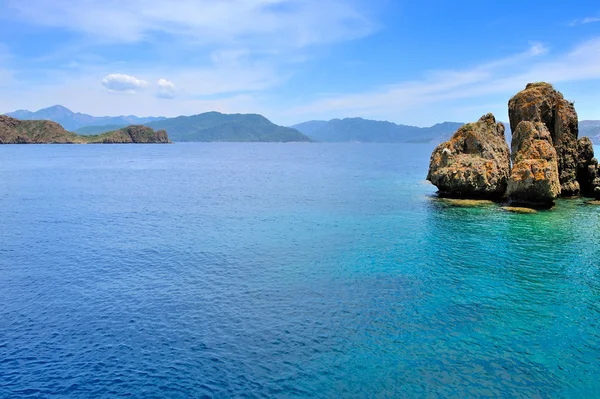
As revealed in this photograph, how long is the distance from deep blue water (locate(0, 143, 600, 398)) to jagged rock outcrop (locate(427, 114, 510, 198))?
32.9ft

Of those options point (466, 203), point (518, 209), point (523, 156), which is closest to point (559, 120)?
point (523, 156)

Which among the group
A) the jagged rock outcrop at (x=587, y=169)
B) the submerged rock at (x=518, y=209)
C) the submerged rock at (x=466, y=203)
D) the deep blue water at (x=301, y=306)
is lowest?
the deep blue water at (x=301, y=306)

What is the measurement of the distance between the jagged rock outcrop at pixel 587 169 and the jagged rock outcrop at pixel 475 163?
13399mm

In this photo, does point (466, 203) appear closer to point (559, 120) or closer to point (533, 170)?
point (533, 170)

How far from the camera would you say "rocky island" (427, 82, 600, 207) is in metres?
57.3

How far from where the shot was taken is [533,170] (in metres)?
54.7

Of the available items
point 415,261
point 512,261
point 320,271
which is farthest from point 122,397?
point 512,261

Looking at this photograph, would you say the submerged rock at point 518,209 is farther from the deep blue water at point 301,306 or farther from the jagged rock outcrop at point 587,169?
the jagged rock outcrop at point 587,169

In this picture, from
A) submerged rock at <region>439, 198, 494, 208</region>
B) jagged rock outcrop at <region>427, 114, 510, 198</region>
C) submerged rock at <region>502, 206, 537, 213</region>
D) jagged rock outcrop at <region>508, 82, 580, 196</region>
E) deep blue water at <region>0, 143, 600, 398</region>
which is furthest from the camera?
jagged rock outcrop at <region>508, 82, 580, 196</region>

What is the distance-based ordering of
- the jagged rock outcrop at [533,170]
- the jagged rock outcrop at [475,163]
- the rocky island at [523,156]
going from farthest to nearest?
the jagged rock outcrop at [475,163], the rocky island at [523,156], the jagged rock outcrop at [533,170]

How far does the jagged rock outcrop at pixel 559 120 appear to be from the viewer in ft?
220

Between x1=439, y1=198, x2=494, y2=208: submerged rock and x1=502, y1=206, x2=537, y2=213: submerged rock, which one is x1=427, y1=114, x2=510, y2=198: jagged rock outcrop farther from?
x1=502, y1=206, x2=537, y2=213: submerged rock

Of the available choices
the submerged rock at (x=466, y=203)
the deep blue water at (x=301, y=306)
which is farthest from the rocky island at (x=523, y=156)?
the deep blue water at (x=301, y=306)

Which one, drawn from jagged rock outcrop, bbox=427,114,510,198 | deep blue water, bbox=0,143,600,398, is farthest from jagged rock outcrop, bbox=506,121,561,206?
deep blue water, bbox=0,143,600,398
